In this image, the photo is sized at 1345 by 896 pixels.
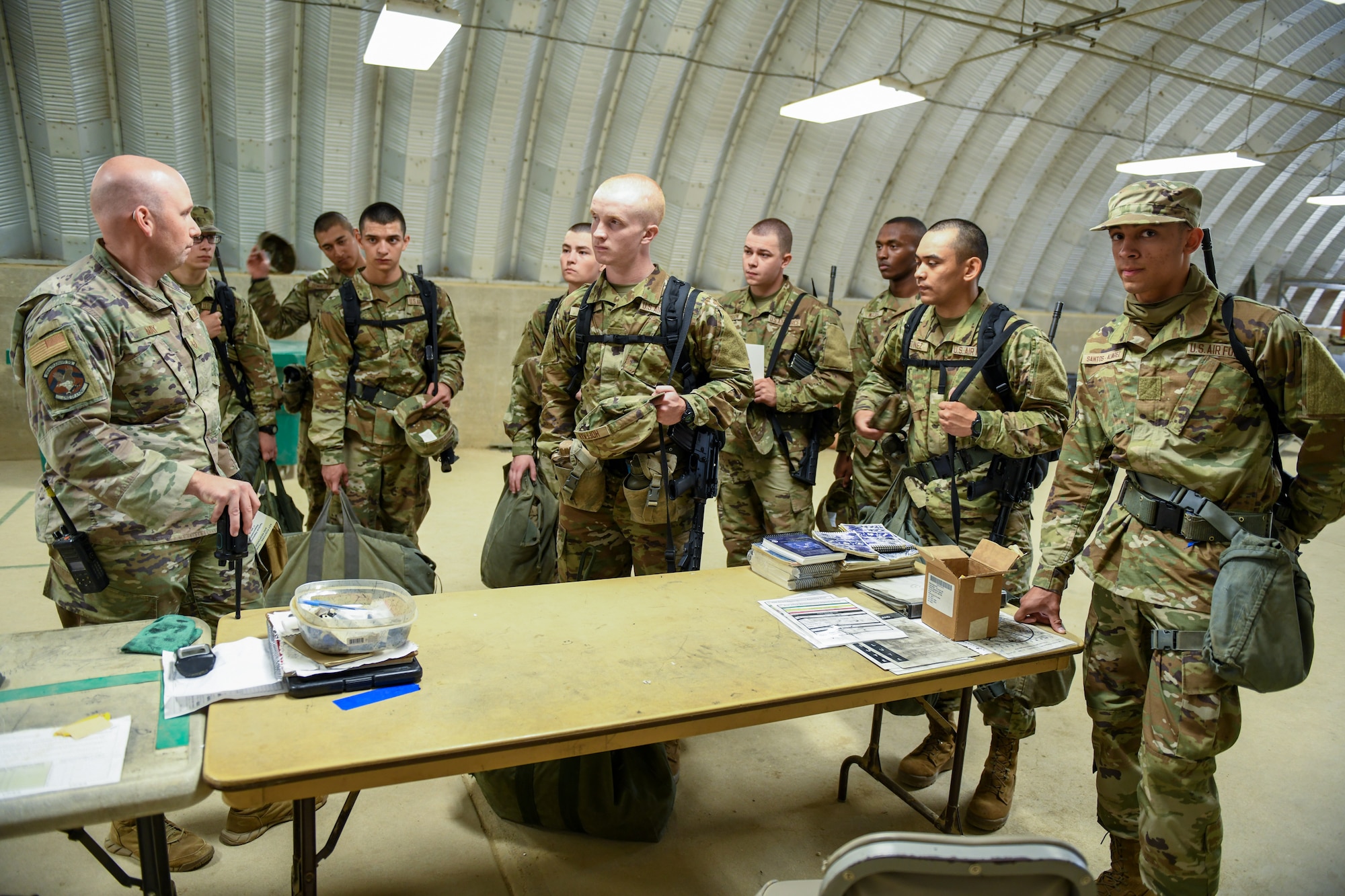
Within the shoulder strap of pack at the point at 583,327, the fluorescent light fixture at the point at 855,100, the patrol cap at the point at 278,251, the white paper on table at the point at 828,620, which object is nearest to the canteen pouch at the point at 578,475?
the shoulder strap of pack at the point at 583,327

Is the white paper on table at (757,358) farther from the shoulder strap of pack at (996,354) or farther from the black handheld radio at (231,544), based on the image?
the black handheld radio at (231,544)

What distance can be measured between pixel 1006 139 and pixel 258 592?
10026 mm

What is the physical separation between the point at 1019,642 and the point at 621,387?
1550 millimetres

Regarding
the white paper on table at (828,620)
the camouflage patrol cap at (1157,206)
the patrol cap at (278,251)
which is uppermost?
the camouflage patrol cap at (1157,206)

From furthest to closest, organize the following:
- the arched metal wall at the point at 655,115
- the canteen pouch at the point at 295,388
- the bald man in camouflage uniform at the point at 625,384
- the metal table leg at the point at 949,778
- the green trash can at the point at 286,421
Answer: the green trash can at the point at 286,421
the arched metal wall at the point at 655,115
the canteen pouch at the point at 295,388
the bald man in camouflage uniform at the point at 625,384
the metal table leg at the point at 949,778

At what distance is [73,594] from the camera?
2.49 meters

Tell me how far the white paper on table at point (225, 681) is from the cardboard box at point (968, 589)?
1.70m

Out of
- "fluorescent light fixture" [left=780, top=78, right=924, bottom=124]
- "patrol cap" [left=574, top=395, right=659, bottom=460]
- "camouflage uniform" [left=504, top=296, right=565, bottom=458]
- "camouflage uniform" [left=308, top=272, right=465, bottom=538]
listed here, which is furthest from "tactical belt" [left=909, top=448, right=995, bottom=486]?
"fluorescent light fixture" [left=780, top=78, right=924, bottom=124]

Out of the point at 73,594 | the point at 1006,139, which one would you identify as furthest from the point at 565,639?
the point at 1006,139

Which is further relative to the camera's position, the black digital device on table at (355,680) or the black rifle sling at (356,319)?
the black rifle sling at (356,319)

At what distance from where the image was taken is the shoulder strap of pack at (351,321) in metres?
4.07

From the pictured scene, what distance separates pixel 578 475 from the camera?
120 inches

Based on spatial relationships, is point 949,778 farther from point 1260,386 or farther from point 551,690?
point 551,690

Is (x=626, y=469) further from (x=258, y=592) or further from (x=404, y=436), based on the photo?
(x=404, y=436)
